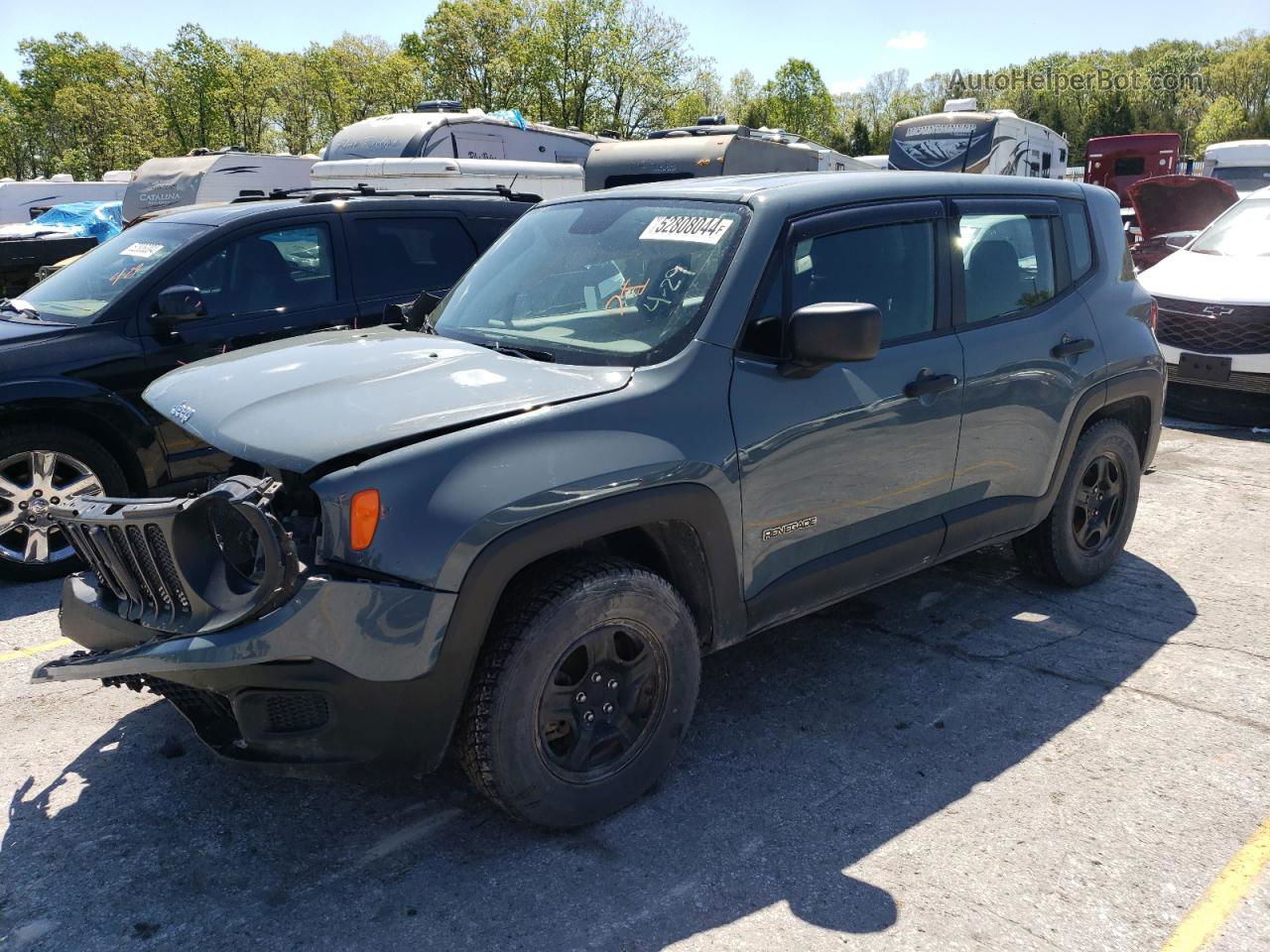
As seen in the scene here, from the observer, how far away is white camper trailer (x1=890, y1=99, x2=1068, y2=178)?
64.7 feet

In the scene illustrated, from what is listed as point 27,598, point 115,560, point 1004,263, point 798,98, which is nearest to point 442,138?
point 27,598

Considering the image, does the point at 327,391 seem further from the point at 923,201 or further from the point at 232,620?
the point at 923,201

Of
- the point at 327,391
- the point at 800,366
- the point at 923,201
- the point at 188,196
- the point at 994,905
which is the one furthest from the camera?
the point at 188,196

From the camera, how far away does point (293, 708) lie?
2.52m

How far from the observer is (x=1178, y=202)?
11672 millimetres

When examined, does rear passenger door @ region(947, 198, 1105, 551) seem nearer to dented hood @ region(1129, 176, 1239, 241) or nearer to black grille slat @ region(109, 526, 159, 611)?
black grille slat @ region(109, 526, 159, 611)

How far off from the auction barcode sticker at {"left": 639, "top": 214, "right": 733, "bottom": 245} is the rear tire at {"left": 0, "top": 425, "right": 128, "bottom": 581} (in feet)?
10.8

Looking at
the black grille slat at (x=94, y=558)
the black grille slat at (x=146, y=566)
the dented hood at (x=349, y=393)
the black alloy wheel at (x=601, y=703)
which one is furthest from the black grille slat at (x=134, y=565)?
the black alloy wheel at (x=601, y=703)

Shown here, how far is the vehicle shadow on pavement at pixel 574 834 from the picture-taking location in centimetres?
257

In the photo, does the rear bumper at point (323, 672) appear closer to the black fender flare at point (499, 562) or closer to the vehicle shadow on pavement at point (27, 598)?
the black fender flare at point (499, 562)

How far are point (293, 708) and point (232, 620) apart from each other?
0.90ft

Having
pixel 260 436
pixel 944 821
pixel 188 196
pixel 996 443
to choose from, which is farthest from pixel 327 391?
pixel 188 196

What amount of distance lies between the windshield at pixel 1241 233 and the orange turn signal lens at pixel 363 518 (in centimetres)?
907

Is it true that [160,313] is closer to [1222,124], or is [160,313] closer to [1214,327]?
[1214,327]
